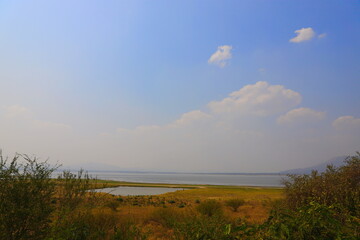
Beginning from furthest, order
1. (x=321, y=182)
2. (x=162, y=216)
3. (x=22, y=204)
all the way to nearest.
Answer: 1. (x=162, y=216)
2. (x=321, y=182)
3. (x=22, y=204)

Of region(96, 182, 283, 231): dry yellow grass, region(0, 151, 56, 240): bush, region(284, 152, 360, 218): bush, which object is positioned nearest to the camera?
region(0, 151, 56, 240): bush

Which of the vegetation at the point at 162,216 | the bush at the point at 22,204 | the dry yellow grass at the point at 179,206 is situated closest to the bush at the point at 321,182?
the vegetation at the point at 162,216

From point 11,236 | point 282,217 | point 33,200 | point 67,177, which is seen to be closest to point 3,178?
point 33,200

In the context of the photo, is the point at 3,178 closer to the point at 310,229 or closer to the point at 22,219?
the point at 22,219

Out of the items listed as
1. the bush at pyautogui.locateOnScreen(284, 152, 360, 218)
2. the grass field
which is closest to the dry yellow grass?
the grass field

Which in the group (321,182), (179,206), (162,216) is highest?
(321,182)

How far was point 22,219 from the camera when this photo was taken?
5.86 m

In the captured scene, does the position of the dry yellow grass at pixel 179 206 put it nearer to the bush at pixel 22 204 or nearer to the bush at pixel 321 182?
the bush at pixel 321 182

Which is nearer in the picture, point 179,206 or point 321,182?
point 321,182

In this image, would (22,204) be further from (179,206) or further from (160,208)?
(179,206)

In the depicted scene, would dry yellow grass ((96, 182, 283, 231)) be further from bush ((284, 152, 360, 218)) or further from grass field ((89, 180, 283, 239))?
bush ((284, 152, 360, 218))

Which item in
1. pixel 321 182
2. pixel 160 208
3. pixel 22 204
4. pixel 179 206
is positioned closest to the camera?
pixel 22 204

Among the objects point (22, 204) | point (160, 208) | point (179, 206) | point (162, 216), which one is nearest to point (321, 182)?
point (162, 216)

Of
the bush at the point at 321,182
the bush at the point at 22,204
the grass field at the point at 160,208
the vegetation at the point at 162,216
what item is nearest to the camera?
the vegetation at the point at 162,216
